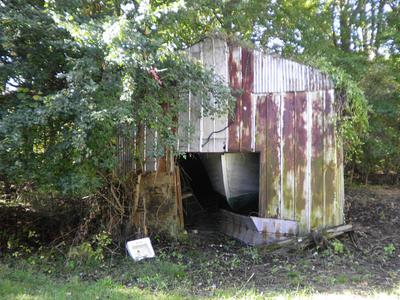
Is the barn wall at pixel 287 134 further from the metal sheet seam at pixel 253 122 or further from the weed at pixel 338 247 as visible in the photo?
the weed at pixel 338 247

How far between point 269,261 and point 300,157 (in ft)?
6.45

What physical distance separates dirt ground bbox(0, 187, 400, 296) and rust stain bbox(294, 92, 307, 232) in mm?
679

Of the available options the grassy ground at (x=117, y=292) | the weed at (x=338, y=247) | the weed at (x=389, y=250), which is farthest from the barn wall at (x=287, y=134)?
the grassy ground at (x=117, y=292)

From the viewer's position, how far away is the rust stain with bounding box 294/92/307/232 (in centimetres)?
671

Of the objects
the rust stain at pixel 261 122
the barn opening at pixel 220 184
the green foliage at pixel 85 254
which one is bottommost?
the green foliage at pixel 85 254

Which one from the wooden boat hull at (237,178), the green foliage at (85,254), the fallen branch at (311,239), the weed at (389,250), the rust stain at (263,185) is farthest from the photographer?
the wooden boat hull at (237,178)

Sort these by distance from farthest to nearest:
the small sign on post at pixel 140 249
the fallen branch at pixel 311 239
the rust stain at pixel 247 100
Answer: the rust stain at pixel 247 100
the fallen branch at pixel 311 239
the small sign on post at pixel 140 249

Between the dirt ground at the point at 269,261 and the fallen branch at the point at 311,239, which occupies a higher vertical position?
the fallen branch at the point at 311,239

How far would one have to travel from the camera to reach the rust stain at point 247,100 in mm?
6938

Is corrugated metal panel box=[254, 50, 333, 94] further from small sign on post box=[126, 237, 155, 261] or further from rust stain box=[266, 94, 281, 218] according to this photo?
small sign on post box=[126, 237, 155, 261]

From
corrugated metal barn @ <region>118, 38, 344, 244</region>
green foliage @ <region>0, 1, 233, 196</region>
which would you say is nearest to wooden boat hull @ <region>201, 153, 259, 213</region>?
corrugated metal barn @ <region>118, 38, 344, 244</region>

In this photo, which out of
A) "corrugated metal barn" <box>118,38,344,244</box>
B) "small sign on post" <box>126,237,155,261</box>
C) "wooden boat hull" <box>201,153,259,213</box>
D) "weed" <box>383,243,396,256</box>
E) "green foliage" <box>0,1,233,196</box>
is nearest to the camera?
"green foliage" <box>0,1,233,196</box>

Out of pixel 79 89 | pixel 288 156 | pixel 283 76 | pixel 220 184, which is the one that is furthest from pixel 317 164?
pixel 79 89

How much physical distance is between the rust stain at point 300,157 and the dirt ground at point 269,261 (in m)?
0.68
